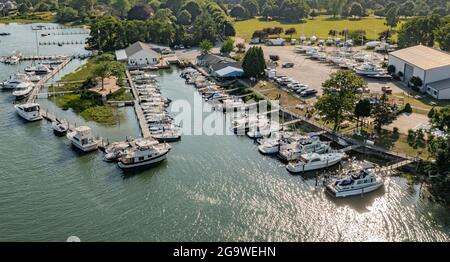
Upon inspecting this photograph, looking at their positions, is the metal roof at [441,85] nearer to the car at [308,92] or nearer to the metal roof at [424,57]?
the metal roof at [424,57]

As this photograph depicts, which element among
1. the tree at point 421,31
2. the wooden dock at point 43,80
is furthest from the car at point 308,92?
the wooden dock at point 43,80

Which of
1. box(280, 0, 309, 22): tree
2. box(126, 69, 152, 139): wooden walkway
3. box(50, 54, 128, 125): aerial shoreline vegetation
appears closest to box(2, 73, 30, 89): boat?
box(50, 54, 128, 125): aerial shoreline vegetation

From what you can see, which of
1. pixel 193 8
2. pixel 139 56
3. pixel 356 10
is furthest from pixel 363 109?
pixel 356 10

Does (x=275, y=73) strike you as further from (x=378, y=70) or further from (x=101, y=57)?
(x=101, y=57)

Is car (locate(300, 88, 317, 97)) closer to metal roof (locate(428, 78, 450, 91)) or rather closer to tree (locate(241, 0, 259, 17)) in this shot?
metal roof (locate(428, 78, 450, 91))

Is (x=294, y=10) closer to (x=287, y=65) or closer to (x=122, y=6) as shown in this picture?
(x=122, y=6)
